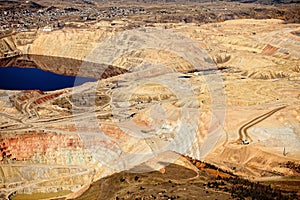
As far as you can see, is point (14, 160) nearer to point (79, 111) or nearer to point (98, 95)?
point (79, 111)

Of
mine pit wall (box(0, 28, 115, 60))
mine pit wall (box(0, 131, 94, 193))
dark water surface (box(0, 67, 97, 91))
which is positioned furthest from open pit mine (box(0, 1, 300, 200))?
mine pit wall (box(0, 28, 115, 60))

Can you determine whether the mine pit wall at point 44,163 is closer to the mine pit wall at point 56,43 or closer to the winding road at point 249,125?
the winding road at point 249,125

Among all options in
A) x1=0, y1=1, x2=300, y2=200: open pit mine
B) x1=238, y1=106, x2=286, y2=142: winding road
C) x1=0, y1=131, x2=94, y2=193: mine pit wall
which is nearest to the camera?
x1=0, y1=1, x2=300, y2=200: open pit mine

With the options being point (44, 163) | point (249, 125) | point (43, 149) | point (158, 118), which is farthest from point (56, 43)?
point (249, 125)

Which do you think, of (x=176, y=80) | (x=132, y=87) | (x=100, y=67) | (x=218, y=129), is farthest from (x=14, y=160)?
(x=100, y=67)

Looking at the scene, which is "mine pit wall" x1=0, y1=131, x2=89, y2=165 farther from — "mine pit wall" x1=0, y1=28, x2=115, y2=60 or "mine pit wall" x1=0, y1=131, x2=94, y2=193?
"mine pit wall" x1=0, y1=28, x2=115, y2=60

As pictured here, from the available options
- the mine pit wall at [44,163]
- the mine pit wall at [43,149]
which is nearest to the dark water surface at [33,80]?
the mine pit wall at [43,149]
